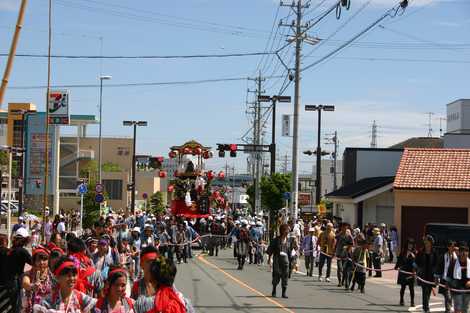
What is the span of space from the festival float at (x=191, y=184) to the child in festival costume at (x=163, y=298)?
32.5m

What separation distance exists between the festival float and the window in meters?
44.6

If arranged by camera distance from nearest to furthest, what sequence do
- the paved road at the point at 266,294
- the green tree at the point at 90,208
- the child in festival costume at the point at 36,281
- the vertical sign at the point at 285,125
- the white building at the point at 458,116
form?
the child in festival costume at the point at 36,281 < the paved road at the point at 266,294 < the green tree at the point at 90,208 < the vertical sign at the point at 285,125 < the white building at the point at 458,116

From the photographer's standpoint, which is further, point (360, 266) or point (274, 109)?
point (274, 109)

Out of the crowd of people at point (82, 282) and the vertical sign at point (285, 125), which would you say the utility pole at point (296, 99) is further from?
the crowd of people at point (82, 282)

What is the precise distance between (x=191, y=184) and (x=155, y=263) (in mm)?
34054

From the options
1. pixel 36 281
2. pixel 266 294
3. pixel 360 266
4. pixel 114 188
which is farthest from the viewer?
pixel 114 188

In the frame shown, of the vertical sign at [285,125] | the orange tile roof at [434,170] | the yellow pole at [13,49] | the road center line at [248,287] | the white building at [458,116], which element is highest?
the white building at [458,116]

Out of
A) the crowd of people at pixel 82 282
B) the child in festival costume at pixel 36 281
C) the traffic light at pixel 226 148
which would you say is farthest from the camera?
the traffic light at pixel 226 148

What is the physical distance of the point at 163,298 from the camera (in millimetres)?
7086

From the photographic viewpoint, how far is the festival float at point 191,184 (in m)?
40.6

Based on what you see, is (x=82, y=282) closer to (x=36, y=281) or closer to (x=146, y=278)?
(x=36, y=281)

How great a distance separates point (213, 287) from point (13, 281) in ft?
33.4

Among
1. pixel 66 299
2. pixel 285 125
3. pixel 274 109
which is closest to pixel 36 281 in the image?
pixel 66 299

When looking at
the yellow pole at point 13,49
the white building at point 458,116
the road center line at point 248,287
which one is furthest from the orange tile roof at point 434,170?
the white building at point 458,116
